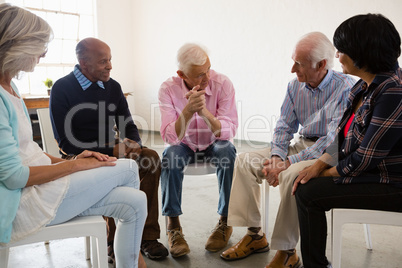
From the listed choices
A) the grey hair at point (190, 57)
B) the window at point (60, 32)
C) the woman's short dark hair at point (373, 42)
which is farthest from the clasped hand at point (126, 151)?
the window at point (60, 32)

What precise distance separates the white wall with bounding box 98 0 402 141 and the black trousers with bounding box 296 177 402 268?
3.32 meters

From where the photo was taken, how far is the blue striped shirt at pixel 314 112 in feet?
6.73

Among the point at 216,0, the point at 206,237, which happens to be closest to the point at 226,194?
the point at 206,237

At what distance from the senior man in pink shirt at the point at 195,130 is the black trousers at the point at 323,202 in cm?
66

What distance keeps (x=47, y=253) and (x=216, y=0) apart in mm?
4630

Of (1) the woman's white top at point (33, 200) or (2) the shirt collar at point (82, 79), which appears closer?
(1) the woman's white top at point (33, 200)

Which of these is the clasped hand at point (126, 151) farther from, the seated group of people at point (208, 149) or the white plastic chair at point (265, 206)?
the white plastic chair at point (265, 206)

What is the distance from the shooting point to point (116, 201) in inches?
60.0

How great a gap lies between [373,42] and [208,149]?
1185 millimetres

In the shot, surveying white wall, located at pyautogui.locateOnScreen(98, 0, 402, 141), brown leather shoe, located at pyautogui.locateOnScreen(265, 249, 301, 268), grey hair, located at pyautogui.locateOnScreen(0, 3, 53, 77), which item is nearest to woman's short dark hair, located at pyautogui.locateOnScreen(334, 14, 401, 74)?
brown leather shoe, located at pyautogui.locateOnScreen(265, 249, 301, 268)

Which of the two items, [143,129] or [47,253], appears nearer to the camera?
[47,253]

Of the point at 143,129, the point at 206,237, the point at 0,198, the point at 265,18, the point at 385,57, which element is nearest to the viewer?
the point at 0,198

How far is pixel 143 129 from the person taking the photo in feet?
24.5

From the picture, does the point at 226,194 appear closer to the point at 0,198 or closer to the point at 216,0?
the point at 0,198
